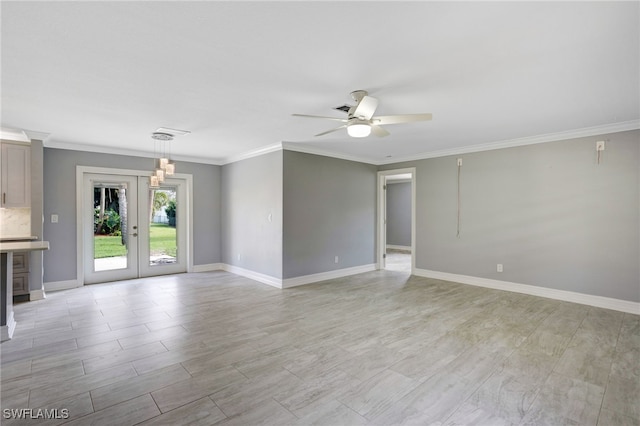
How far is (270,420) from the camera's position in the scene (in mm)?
2051

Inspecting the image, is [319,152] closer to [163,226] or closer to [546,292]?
[163,226]

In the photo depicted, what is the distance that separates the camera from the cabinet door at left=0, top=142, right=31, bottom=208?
4.66 meters

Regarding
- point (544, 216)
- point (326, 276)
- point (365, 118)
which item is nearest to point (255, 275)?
point (326, 276)

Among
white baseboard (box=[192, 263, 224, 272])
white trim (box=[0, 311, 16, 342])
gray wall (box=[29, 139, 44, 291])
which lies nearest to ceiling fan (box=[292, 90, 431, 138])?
white trim (box=[0, 311, 16, 342])

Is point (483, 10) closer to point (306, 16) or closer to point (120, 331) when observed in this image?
point (306, 16)

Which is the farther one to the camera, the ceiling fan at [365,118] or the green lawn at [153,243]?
the green lawn at [153,243]

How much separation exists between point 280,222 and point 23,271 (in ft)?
12.7

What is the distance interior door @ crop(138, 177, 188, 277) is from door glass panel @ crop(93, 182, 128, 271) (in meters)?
0.29

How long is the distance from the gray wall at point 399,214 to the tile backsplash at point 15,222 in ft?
30.6

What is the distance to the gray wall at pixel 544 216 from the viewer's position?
4266mm

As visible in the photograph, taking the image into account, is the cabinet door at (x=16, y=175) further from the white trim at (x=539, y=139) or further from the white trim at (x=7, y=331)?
the white trim at (x=539, y=139)

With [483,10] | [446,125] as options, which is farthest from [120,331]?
[446,125]

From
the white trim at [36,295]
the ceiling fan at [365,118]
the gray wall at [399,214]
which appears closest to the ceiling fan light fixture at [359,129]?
the ceiling fan at [365,118]

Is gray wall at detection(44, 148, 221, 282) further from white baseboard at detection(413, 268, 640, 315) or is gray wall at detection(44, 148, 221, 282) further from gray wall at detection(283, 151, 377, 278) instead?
white baseboard at detection(413, 268, 640, 315)
